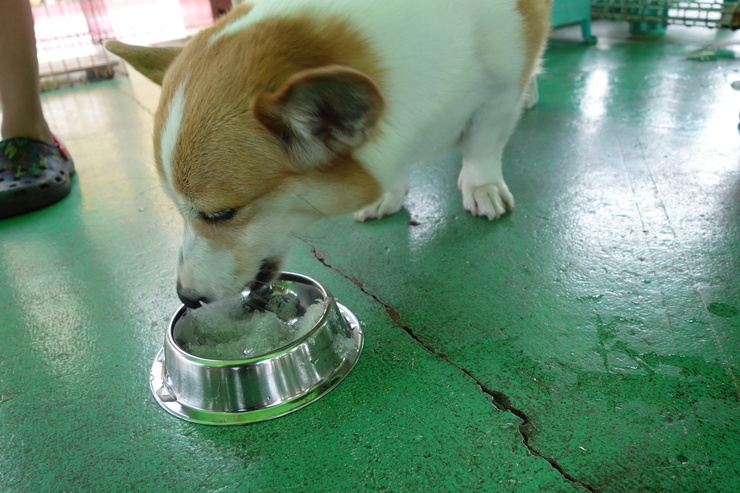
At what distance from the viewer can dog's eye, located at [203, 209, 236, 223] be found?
1259 mm

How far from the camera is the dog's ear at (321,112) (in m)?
1.02

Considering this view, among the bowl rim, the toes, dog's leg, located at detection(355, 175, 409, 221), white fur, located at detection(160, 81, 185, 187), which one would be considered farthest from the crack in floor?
white fur, located at detection(160, 81, 185, 187)

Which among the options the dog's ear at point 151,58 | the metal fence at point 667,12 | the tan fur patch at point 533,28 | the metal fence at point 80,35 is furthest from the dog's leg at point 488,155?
the metal fence at point 80,35

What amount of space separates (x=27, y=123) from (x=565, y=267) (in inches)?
100

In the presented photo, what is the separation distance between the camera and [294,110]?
110 centimetres

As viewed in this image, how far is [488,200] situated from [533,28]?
0.59 m

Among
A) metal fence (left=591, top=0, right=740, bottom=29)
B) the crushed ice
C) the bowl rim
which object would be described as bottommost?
the bowl rim

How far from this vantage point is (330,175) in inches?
51.6

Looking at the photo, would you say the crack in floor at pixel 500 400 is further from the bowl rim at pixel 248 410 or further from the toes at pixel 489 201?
the toes at pixel 489 201

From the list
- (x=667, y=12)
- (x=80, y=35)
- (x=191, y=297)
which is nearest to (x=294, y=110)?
(x=191, y=297)

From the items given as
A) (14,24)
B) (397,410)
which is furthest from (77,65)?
(397,410)

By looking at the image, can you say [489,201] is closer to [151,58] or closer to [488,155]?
[488,155]

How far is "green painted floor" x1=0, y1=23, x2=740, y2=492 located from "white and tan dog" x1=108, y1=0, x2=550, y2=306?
369 millimetres

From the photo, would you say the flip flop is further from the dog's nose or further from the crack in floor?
the crack in floor
